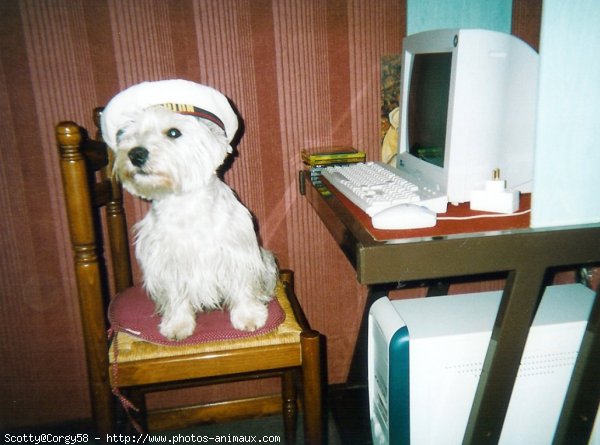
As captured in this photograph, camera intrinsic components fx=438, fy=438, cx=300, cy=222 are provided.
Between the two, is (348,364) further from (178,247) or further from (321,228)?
(178,247)

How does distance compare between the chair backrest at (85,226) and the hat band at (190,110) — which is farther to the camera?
the hat band at (190,110)

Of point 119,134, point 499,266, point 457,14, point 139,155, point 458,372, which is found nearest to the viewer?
point 499,266

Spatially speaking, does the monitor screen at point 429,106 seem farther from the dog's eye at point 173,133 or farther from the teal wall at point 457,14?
the dog's eye at point 173,133

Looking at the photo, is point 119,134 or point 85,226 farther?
point 119,134

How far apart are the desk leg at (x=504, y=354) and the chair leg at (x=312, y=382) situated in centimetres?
38

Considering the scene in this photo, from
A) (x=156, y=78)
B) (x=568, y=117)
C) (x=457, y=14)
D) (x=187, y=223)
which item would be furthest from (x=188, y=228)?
(x=457, y=14)

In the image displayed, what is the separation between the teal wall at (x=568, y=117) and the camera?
851 millimetres

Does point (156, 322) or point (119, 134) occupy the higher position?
point (119, 134)

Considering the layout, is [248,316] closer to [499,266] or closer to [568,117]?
[499,266]

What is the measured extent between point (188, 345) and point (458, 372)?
696 mm

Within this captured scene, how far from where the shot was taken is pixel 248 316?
125cm

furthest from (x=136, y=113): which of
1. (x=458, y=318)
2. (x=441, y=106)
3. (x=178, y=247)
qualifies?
(x=458, y=318)

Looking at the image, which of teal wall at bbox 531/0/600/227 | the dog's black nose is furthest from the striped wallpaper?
teal wall at bbox 531/0/600/227

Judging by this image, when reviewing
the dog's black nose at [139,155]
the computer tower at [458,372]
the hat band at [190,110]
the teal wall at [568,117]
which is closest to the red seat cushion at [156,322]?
the computer tower at [458,372]
